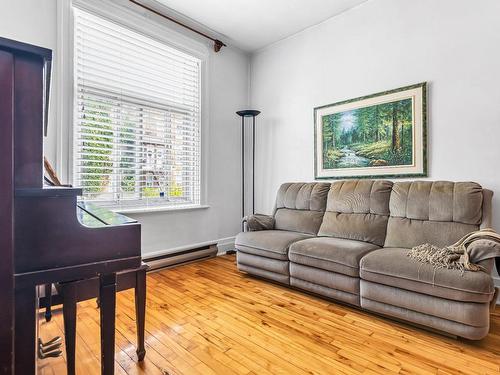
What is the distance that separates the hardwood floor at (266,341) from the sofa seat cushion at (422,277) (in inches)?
12.2

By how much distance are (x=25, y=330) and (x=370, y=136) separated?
9.97ft

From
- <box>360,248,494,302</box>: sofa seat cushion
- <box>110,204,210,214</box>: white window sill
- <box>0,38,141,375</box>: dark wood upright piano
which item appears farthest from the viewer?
<box>110,204,210,214</box>: white window sill

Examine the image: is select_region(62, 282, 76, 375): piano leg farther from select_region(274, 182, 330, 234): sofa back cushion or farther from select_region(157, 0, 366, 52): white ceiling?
select_region(157, 0, 366, 52): white ceiling

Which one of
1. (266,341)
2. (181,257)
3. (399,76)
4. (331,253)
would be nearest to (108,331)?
(266,341)

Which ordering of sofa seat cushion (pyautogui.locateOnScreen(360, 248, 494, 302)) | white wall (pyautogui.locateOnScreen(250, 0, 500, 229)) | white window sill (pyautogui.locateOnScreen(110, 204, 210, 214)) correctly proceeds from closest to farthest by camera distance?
sofa seat cushion (pyautogui.locateOnScreen(360, 248, 494, 302)) → white wall (pyautogui.locateOnScreen(250, 0, 500, 229)) → white window sill (pyautogui.locateOnScreen(110, 204, 210, 214))

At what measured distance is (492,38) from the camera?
2281mm

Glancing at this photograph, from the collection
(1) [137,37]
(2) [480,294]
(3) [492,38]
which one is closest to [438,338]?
(2) [480,294]

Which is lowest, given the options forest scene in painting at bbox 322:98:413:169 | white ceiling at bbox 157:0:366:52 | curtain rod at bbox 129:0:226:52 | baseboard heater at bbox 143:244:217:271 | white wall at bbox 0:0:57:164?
baseboard heater at bbox 143:244:217:271

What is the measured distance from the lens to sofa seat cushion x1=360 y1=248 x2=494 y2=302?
161 cm

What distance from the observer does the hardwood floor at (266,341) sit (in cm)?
148

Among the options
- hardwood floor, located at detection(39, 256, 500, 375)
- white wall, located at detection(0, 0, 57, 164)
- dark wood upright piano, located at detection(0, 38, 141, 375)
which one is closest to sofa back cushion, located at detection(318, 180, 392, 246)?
hardwood floor, located at detection(39, 256, 500, 375)

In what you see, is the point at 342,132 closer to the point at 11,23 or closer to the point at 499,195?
the point at 499,195

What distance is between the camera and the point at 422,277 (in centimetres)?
177

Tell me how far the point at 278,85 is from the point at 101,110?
2.25 meters
